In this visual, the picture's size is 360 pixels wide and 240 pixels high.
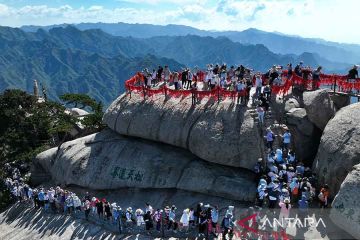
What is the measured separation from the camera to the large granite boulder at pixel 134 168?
30828 millimetres

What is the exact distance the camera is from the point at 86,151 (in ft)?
126

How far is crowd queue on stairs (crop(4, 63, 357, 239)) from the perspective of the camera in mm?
25219

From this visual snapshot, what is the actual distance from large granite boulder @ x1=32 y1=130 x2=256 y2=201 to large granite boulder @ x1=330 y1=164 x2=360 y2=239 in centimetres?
671

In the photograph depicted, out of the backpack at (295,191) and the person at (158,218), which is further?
the person at (158,218)

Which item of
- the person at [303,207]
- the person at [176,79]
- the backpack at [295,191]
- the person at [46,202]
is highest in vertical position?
the person at [176,79]

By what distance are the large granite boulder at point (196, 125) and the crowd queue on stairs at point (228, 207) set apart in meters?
1.32

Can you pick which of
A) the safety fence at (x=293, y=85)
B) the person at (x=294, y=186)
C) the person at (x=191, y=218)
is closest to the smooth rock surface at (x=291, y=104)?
the safety fence at (x=293, y=85)

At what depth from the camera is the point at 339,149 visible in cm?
2714

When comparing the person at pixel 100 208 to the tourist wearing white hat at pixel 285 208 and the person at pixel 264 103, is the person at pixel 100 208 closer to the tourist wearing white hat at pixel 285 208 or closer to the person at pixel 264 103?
the tourist wearing white hat at pixel 285 208

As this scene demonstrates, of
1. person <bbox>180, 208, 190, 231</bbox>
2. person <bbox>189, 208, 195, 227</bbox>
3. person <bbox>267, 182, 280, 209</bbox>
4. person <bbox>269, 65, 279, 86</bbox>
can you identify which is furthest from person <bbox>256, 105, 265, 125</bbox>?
person <bbox>180, 208, 190, 231</bbox>

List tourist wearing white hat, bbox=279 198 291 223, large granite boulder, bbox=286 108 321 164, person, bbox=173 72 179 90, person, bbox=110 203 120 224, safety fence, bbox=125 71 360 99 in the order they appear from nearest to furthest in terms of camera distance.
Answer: tourist wearing white hat, bbox=279 198 291 223
person, bbox=110 203 120 224
large granite boulder, bbox=286 108 321 164
safety fence, bbox=125 71 360 99
person, bbox=173 72 179 90

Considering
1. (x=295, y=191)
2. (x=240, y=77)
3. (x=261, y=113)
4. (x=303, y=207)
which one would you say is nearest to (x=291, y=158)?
(x=261, y=113)

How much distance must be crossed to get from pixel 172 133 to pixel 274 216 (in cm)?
1226

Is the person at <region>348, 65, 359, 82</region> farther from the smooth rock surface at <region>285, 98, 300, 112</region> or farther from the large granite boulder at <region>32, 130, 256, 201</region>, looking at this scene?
the large granite boulder at <region>32, 130, 256, 201</region>
